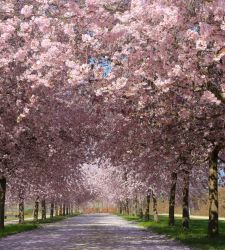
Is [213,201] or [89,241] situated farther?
[89,241]

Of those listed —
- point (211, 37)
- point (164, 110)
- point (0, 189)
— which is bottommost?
point (0, 189)

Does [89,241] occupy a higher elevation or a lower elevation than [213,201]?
lower

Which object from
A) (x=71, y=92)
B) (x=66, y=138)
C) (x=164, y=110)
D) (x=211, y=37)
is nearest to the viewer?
(x=211, y=37)

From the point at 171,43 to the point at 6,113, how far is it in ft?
23.5

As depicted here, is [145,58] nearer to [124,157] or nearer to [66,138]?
[66,138]

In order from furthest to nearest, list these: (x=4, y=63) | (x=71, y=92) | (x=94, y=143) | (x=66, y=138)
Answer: (x=94, y=143) → (x=66, y=138) → (x=71, y=92) → (x=4, y=63)

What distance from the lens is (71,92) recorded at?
19.1 m

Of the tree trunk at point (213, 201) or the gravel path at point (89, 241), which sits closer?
the gravel path at point (89, 241)

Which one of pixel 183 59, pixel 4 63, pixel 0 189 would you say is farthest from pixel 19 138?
pixel 0 189

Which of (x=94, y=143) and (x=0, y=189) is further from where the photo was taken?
(x=0, y=189)

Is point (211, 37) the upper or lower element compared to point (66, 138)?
upper

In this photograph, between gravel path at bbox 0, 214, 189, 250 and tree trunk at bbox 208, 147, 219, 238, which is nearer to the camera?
gravel path at bbox 0, 214, 189, 250

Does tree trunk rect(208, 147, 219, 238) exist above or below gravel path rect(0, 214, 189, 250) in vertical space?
above

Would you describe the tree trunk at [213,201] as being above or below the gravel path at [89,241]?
above
